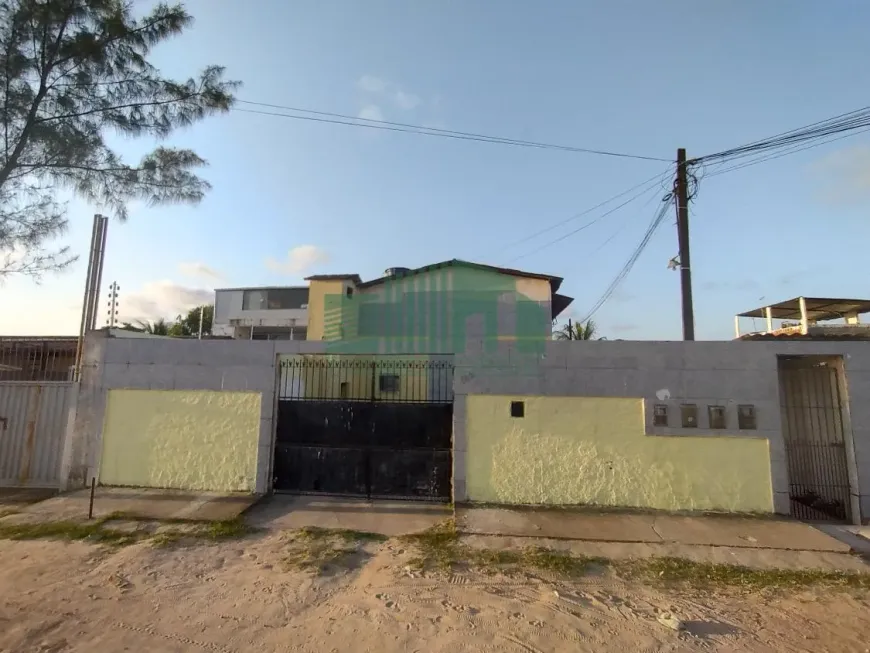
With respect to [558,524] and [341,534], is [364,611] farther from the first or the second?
[558,524]

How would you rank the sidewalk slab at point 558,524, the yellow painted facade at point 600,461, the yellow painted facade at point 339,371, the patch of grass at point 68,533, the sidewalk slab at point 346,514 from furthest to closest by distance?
the yellow painted facade at point 339,371 → the yellow painted facade at point 600,461 → the sidewalk slab at point 346,514 → the sidewalk slab at point 558,524 → the patch of grass at point 68,533

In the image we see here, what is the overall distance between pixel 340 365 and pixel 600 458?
3.98 meters

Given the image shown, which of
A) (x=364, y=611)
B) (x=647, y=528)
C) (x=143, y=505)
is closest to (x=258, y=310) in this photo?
(x=143, y=505)

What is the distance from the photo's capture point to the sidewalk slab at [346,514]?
18.6 ft

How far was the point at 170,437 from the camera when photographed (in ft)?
23.1

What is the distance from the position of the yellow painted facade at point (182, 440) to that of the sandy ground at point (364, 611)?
89.5 inches

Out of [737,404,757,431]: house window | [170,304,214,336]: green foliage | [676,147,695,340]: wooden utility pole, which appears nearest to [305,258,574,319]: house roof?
[676,147,695,340]: wooden utility pole

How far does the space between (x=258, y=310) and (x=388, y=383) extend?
19.1 m

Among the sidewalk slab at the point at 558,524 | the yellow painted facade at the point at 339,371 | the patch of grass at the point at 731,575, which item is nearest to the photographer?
the patch of grass at the point at 731,575

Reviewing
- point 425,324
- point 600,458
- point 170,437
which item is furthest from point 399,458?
point 425,324

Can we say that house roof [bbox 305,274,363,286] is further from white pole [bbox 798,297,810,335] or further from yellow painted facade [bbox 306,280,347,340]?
white pole [bbox 798,297,810,335]

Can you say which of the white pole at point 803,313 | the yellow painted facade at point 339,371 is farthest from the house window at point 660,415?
the white pole at point 803,313

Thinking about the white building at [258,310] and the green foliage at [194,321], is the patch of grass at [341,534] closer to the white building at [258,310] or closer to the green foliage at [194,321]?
the white building at [258,310]

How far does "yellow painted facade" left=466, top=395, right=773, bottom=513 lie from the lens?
246 inches
